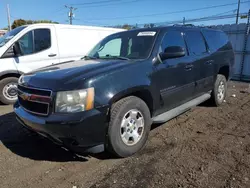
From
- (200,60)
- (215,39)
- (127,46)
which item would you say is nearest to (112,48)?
(127,46)

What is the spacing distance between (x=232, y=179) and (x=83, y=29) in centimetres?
672

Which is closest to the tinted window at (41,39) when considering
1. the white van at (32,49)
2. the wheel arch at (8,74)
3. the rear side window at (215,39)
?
the white van at (32,49)

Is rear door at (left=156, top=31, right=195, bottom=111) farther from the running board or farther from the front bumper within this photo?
the front bumper

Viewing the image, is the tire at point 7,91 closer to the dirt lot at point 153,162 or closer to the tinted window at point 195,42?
the dirt lot at point 153,162

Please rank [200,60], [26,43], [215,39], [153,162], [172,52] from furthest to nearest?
[26,43] < [215,39] < [200,60] < [172,52] < [153,162]

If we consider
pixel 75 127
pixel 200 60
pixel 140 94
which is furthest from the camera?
pixel 200 60

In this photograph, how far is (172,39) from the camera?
4148 millimetres

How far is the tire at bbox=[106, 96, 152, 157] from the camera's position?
119 inches

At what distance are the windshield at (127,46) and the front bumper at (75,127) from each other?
134 centimetres

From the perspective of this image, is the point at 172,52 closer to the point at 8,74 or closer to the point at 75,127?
the point at 75,127

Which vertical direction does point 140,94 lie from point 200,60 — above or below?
below

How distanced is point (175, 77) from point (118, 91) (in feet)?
4.62

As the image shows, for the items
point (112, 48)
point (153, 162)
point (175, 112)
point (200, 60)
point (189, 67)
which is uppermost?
point (112, 48)

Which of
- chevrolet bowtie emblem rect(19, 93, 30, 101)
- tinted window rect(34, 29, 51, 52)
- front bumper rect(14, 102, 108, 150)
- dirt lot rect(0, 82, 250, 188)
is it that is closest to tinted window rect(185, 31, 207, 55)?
dirt lot rect(0, 82, 250, 188)
